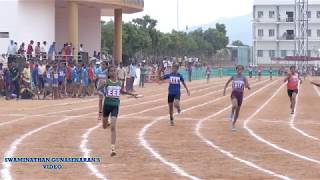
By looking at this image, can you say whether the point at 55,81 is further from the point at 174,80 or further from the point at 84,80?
the point at 174,80

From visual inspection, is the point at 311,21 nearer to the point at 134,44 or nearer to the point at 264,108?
the point at 134,44

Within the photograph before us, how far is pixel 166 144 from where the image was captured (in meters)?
16.1

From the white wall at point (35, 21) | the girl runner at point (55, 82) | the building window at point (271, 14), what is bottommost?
the girl runner at point (55, 82)

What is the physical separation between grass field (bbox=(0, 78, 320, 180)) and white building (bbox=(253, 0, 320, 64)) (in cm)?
9035

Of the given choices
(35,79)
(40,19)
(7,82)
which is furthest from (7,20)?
(7,82)

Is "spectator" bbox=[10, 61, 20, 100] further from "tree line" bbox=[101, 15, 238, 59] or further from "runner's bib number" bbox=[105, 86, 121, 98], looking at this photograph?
"tree line" bbox=[101, 15, 238, 59]

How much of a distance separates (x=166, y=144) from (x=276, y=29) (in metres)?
103

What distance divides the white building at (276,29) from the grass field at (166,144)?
296 ft

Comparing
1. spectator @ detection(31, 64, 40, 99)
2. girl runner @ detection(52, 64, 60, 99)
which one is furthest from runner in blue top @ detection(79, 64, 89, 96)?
spectator @ detection(31, 64, 40, 99)

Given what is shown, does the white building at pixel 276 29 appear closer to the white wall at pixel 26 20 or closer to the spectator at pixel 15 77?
the white wall at pixel 26 20

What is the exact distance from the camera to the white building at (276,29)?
4557 inches

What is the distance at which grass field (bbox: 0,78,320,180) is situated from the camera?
39.4 ft

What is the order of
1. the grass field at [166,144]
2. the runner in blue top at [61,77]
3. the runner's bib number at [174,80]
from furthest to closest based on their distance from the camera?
the runner in blue top at [61,77], the runner's bib number at [174,80], the grass field at [166,144]

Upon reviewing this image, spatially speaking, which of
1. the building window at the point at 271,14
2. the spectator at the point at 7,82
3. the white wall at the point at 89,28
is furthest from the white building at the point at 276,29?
the spectator at the point at 7,82
